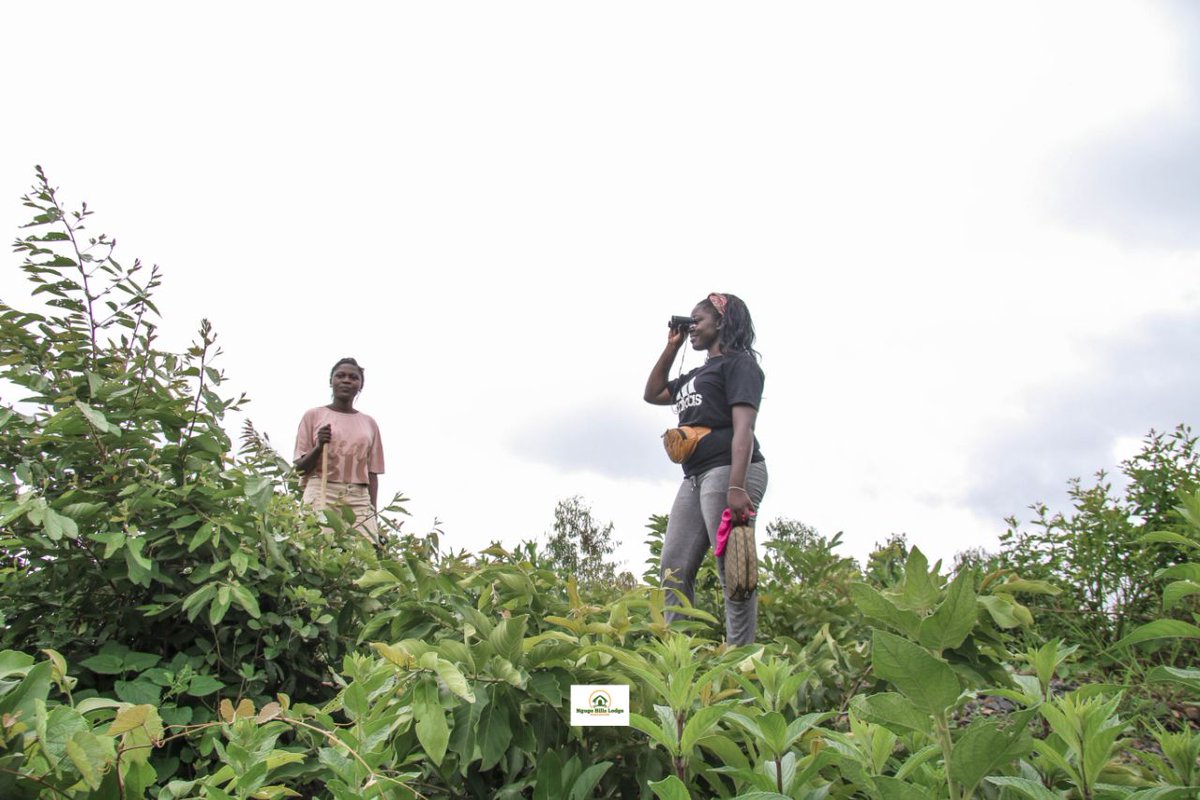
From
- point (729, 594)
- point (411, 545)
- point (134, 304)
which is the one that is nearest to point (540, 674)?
point (411, 545)

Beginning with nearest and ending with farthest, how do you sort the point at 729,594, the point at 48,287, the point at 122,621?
the point at 122,621 < the point at 48,287 < the point at 729,594

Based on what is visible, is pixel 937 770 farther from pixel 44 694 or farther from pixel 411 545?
pixel 411 545

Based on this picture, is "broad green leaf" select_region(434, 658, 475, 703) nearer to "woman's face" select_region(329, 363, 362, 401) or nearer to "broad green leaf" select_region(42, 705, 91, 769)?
"broad green leaf" select_region(42, 705, 91, 769)

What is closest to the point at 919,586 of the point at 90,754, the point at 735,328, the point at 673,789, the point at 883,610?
the point at 883,610

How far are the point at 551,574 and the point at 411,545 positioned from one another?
4.00 ft

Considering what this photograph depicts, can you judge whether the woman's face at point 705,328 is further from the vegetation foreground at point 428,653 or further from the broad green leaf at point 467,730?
the broad green leaf at point 467,730

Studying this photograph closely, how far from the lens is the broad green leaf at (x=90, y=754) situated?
0.97 m

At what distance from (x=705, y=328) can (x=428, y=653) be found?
4.36m

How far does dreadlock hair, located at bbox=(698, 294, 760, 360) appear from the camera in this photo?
215 inches

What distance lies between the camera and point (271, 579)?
9.36 feet

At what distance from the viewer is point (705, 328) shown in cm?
552

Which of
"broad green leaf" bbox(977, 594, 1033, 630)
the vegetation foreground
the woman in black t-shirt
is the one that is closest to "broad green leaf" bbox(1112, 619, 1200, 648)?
the vegetation foreground

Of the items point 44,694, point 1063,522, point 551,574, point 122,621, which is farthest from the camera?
point 1063,522

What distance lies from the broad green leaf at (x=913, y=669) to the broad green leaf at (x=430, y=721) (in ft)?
2.34
